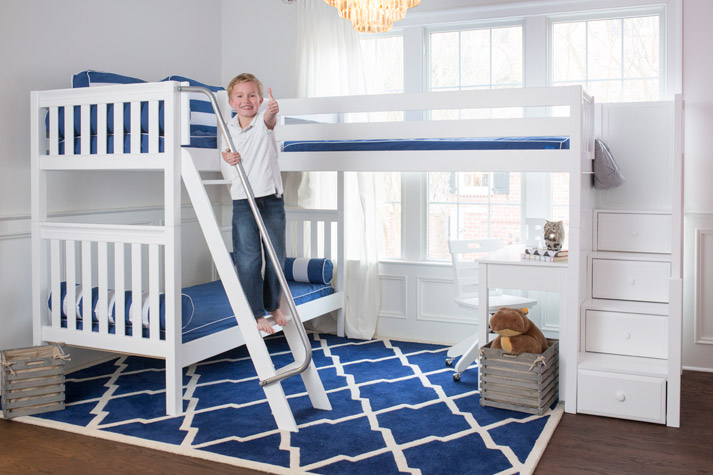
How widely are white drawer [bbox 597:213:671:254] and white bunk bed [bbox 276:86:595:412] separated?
9 cm

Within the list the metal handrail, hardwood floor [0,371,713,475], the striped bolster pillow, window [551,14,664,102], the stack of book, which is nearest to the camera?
hardwood floor [0,371,713,475]

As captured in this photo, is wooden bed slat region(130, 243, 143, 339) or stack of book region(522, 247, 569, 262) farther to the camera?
stack of book region(522, 247, 569, 262)

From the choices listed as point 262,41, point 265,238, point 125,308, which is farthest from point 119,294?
point 262,41

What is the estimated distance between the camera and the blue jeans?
311 centimetres

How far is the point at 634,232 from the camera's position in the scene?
11.7 ft

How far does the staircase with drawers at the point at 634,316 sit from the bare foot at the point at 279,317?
134cm

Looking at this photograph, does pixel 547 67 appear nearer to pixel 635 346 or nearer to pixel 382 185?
pixel 382 185

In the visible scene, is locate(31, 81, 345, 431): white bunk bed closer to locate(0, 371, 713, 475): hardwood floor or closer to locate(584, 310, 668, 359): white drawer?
locate(0, 371, 713, 475): hardwood floor

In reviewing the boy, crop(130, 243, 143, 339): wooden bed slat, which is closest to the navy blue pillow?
the boy

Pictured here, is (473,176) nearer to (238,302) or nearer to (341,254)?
(341,254)

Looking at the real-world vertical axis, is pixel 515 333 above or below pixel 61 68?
below

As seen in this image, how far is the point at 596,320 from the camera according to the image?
10.9 feet

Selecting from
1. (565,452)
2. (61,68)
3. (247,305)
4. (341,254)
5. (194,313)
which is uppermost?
(61,68)

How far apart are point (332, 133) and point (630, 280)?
1639 mm
